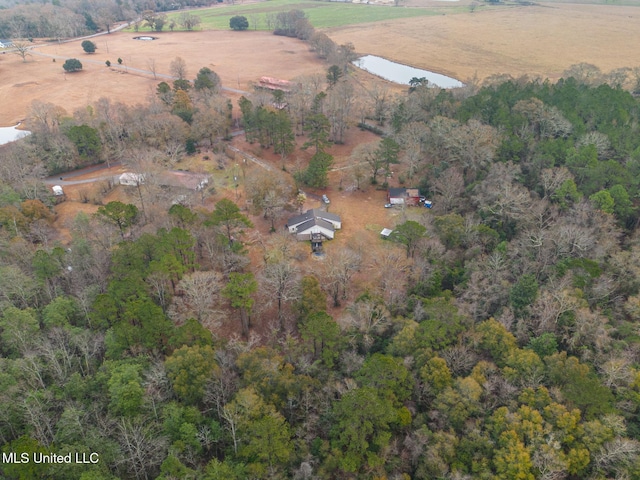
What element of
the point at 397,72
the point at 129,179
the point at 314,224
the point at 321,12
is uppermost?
the point at 321,12

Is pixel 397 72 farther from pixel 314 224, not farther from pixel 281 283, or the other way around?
pixel 281 283

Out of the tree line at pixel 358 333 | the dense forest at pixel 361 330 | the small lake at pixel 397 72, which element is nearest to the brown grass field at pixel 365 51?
the small lake at pixel 397 72

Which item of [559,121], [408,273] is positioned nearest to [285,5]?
[559,121]

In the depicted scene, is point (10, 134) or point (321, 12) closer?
point (10, 134)

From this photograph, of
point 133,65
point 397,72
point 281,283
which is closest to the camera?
point 281,283

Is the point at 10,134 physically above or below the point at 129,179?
above

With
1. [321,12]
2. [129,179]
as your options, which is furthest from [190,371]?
[321,12]

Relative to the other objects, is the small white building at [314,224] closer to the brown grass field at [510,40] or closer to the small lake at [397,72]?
the small lake at [397,72]
